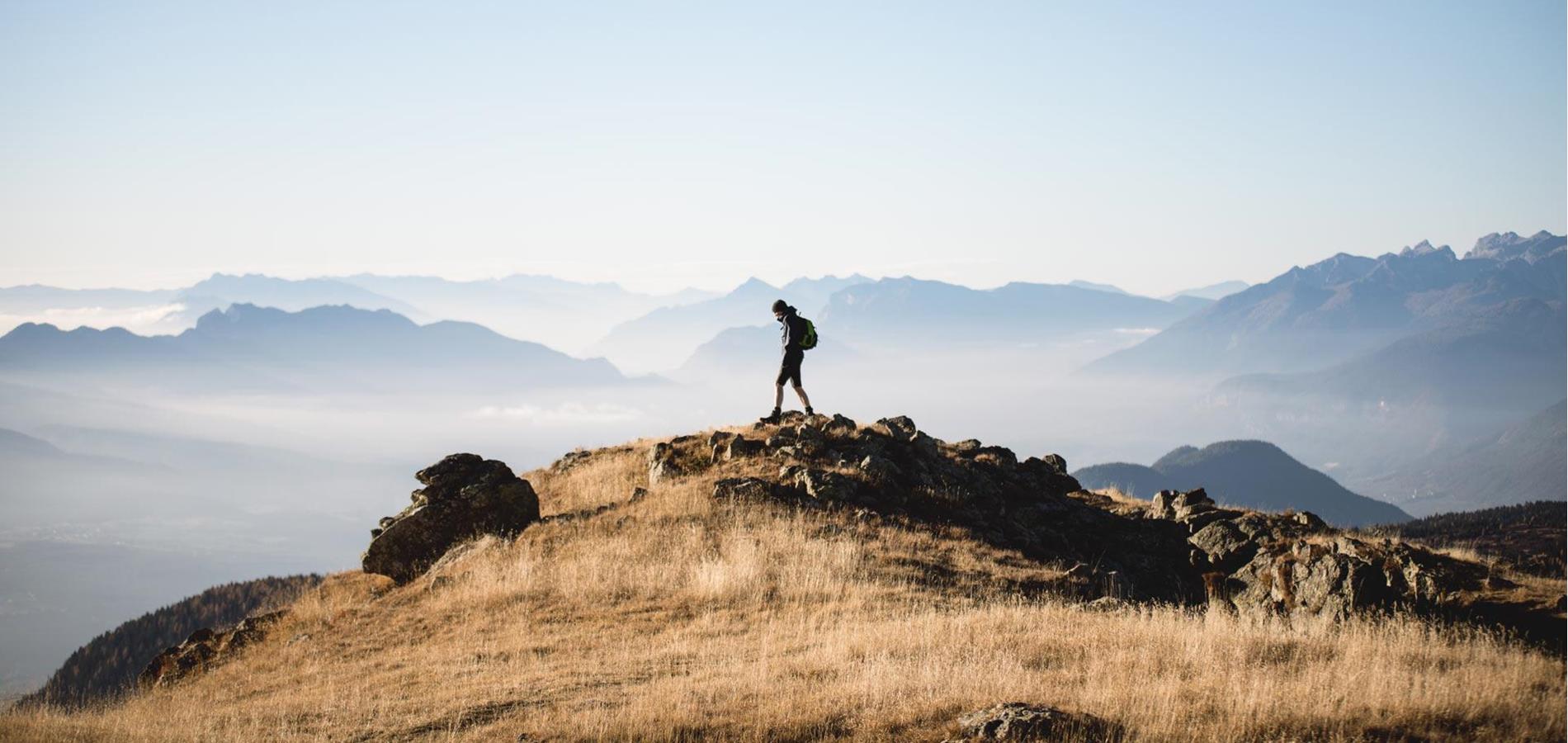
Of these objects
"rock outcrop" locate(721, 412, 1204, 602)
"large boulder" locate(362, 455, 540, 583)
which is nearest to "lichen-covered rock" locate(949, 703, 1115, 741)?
"rock outcrop" locate(721, 412, 1204, 602)

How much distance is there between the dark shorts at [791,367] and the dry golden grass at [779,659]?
527 cm

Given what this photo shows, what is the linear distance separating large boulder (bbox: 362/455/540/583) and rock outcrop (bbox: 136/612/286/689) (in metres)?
2.53

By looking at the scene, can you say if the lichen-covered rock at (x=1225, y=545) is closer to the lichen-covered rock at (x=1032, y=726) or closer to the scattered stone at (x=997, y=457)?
the scattered stone at (x=997, y=457)

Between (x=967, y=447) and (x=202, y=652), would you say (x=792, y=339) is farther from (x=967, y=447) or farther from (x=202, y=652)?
(x=202, y=652)

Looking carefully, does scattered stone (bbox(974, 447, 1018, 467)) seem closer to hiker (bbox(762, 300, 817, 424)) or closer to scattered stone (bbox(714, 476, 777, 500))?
hiker (bbox(762, 300, 817, 424))

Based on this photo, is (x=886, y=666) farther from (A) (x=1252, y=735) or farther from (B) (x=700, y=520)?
(B) (x=700, y=520)

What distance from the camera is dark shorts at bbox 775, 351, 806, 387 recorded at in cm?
2570

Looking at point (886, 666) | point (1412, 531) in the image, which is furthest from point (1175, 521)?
point (1412, 531)

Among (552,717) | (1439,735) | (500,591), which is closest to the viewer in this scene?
(1439,735)

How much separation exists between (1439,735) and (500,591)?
47.8 ft

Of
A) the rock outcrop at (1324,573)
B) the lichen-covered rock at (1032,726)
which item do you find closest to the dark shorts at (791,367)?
the rock outcrop at (1324,573)

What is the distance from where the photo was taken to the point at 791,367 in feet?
85.5

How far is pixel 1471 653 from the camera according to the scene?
1212cm

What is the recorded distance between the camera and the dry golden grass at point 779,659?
10.2m
